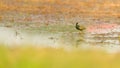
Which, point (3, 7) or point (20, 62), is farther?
→ point (3, 7)

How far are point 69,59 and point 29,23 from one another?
29.0 ft

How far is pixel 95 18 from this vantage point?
15695 millimetres

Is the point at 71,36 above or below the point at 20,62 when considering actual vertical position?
below

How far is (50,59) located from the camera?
541cm

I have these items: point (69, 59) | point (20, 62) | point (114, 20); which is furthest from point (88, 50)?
point (114, 20)

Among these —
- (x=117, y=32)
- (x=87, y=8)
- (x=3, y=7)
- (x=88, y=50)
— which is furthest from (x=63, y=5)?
(x=88, y=50)

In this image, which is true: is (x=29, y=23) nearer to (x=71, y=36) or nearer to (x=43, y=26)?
(x=43, y=26)

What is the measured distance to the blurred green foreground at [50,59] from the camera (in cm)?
528

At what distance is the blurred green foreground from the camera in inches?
208

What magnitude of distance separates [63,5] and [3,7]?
264 cm

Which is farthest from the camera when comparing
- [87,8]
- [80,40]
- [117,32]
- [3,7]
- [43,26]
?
[87,8]

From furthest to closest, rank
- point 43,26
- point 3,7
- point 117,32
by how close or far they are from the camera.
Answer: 1. point 3,7
2. point 43,26
3. point 117,32

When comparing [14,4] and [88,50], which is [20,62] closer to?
[88,50]

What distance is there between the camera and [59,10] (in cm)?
1744
